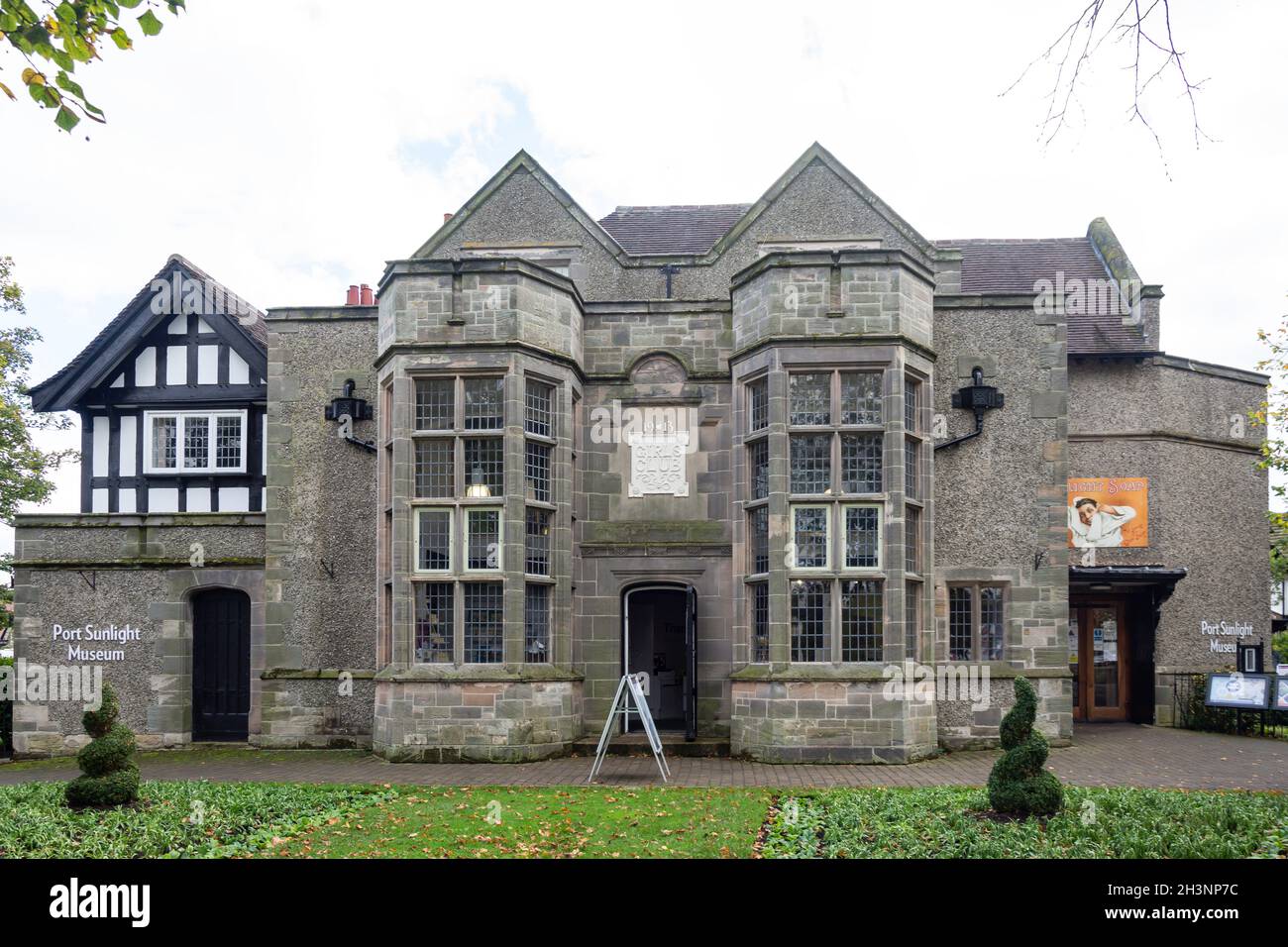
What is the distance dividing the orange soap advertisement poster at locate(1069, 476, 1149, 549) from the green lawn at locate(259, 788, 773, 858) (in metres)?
11.9

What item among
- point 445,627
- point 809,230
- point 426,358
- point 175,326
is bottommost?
point 445,627

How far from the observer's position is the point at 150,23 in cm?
675

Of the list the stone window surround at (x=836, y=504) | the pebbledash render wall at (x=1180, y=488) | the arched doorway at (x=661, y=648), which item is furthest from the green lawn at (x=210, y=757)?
the pebbledash render wall at (x=1180, y=488)

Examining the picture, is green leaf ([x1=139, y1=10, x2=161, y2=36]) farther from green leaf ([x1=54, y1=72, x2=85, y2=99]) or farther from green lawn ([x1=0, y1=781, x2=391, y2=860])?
green lawn ([x1=0, y1=781, x2=391, y2=860])

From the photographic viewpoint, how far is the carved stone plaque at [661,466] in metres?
16.5

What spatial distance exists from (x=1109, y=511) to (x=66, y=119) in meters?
19.1

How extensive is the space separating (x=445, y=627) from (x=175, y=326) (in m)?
9.19

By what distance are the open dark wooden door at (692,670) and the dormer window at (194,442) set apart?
895 cm

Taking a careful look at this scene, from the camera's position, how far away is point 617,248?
19.1 meters

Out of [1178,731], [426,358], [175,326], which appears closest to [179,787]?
[426,358]

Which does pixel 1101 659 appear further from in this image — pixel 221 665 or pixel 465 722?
pixel 221 665

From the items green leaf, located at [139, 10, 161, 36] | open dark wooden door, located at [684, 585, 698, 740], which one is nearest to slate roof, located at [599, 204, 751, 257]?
open dark wooden door, located at [684, 585, 698, 740]

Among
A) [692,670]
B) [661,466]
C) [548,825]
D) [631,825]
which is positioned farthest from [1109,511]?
[548,825]
